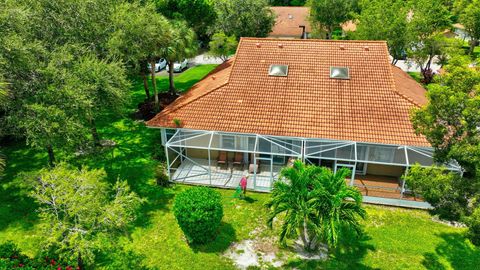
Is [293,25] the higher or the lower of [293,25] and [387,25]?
the higher

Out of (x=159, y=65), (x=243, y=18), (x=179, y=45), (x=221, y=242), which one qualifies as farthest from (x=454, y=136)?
(x=159, y=65)

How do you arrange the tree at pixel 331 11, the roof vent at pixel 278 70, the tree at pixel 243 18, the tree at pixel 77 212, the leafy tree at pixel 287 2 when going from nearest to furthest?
the tree at pixel 77 212 → the roof vent at pixel 278 70 → the tree at pixel 243 18 → the tree at pixel 331 11 → the leafy tree at pixel 287 2

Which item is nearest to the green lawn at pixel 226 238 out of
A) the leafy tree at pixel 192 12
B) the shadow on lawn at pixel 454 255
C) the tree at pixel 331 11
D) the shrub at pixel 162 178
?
the shadow on lawn at pixel 454 255

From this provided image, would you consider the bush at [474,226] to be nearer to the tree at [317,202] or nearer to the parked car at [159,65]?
the tree at [317,202]

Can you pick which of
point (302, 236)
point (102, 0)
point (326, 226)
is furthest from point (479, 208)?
point (102, 0)

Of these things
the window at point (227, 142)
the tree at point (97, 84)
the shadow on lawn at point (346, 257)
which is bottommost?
the shadow on lawn at point (346, 257)

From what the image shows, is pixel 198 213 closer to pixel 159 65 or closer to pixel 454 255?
pixel 454 255

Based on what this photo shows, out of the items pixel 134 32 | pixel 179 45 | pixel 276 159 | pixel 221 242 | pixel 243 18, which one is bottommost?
pixel 221 242

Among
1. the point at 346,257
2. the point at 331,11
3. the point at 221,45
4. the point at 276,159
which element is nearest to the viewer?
the point at 346,257
